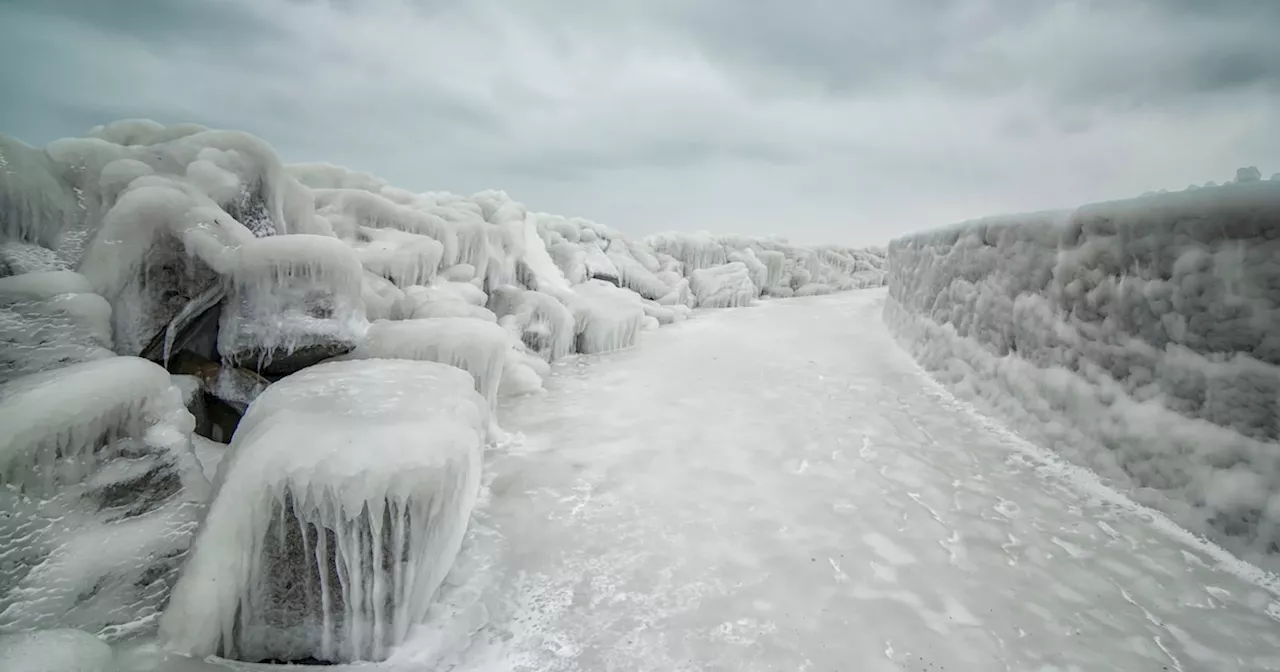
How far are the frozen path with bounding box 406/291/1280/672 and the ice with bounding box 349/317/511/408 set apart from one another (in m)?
0.66

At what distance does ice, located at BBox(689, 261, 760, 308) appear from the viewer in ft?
51.9

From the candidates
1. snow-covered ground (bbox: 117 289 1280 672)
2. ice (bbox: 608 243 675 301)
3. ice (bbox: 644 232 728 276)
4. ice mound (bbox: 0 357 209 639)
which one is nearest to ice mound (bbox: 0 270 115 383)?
ice mound (bbox: 0 357 209 639)

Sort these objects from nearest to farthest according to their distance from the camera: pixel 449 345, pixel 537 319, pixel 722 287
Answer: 1. pixel 449 345
2. pixel 537 319
3. pixel 722 287

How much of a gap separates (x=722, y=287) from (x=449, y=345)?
12.4m

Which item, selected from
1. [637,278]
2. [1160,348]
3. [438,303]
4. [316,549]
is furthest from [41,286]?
[637,278]

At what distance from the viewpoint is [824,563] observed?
2510 millimetres

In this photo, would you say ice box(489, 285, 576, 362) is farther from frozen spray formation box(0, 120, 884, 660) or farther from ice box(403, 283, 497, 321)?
frozen spray formation box(0, 120, 884, 660)

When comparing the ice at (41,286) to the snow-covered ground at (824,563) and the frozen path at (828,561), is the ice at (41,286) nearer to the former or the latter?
the snow-covered ground at (824,563)

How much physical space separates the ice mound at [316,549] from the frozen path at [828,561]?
1.13 ft

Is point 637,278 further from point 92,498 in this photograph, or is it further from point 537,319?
point 92,498

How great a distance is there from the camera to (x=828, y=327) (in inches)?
394

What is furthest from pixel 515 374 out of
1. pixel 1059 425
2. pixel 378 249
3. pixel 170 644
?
pixel 1059 425

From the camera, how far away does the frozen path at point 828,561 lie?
1.96 m

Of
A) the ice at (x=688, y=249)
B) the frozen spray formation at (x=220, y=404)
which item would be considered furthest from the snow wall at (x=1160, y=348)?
the ice at (x=688, y=249)
